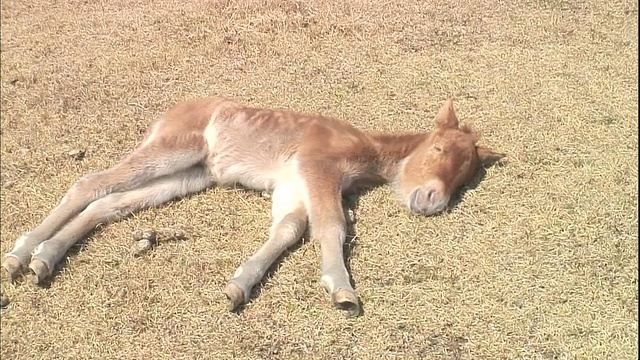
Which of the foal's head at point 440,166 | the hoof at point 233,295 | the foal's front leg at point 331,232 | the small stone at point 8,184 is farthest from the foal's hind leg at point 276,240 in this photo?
the small stone at point 8,184

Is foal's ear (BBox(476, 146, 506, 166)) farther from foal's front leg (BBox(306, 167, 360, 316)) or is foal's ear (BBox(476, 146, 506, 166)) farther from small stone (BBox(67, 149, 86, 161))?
small stone (BBox(67, 149, 86, 161))

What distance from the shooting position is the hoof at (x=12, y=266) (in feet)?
13.6

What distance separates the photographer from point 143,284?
13.7ft

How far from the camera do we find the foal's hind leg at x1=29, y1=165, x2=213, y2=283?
4160 mm

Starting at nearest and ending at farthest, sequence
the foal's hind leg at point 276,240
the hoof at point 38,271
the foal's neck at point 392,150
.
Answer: the foal's hind leg at point 276,240
the hoof at point 38,271
the foal's neck at point 392,150

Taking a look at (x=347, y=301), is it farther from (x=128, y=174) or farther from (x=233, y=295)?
(x=128, y=174)

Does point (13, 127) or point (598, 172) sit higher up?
point (13, 127)

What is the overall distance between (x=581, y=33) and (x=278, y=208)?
4.20 meters

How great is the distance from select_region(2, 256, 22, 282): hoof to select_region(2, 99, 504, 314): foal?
13cm

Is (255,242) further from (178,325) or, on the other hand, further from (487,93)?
(487,93)

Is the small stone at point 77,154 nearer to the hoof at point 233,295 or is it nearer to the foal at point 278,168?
the foal at point 278,168

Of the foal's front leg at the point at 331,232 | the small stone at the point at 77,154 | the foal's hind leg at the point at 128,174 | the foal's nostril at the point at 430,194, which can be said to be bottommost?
the foal's nostril at the point at 430,194

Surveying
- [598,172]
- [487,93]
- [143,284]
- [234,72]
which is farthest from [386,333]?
[234,72]

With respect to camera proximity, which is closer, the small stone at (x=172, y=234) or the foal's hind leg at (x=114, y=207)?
the foal's hind leg at (x=114, y=207)
